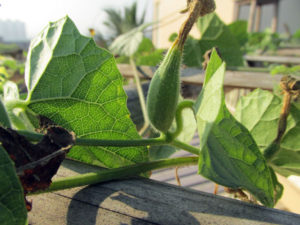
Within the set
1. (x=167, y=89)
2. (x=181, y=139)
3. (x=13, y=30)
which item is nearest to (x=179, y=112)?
(x=167, y=89)

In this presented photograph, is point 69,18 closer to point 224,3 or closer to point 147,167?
point 147,167

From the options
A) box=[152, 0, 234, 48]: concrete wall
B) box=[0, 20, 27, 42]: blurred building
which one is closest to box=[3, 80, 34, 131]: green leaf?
box=[152, 0, 234, 48]: concrete wall

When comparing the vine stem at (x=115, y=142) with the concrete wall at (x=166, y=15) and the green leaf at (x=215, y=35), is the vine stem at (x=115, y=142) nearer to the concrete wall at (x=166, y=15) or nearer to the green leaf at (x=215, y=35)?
the green leaf at (x=215, y=35)

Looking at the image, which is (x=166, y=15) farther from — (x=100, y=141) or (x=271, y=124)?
(x=100, y=141)

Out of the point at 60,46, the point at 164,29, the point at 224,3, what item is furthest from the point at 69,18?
the point at 164,29

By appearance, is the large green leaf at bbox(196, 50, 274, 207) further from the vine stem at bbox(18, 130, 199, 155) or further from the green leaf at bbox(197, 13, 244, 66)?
the green leaf at bbox(197, 13, 244, 66)
